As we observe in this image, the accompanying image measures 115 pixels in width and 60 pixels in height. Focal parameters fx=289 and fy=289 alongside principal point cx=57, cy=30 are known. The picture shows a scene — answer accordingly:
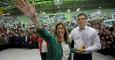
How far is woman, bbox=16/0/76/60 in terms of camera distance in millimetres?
1939

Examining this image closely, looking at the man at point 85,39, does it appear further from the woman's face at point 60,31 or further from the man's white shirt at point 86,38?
the woman's face at point 60,31

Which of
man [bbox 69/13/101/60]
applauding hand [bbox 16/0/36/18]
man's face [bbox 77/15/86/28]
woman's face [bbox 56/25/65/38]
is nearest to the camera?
applauding hand [bbox 16/0/36/18]

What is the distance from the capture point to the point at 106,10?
12.9 m

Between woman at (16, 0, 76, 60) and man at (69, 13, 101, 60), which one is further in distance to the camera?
man at (69, 13, 101, 60)

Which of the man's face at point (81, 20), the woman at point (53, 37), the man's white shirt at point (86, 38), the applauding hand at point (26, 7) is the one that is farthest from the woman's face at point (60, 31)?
the man's white shirt at point (86, 38)

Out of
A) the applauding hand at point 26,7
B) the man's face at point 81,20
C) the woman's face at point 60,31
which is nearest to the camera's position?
the applauding hand at point 26,7

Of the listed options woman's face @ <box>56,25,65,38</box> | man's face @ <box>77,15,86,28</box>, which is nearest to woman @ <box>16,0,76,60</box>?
woman's face @ <box>56,25,65,38</box>

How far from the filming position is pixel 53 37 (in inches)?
95.6

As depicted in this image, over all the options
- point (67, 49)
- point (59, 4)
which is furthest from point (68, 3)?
point (67, 49)

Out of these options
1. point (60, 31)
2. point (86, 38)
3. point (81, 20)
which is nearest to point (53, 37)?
point (60, 31)

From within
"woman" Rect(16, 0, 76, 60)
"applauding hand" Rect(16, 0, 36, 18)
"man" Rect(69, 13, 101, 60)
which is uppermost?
"applauding hand" Rect(16, 0, 36, 18)

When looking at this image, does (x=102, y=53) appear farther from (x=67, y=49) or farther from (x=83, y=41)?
(x=67, y=49)

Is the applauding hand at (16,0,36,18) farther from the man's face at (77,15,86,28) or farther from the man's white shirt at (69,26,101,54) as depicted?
the man's white shirt at (69,26,101,54)

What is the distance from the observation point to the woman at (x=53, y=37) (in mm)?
1939
